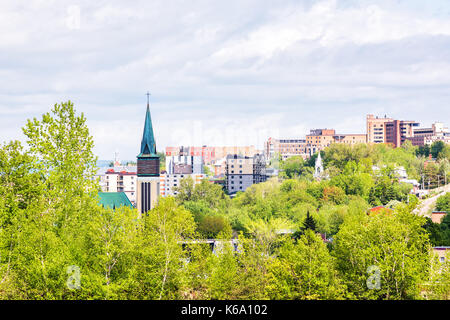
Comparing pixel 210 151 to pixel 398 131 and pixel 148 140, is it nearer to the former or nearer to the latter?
pixel 398 131

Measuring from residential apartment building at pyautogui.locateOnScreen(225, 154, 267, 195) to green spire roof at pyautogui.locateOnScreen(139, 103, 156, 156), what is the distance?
52.9ft

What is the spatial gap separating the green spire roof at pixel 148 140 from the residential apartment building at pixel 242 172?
1611 centimetres

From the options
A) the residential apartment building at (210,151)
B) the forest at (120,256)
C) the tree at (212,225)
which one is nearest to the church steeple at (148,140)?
the tree at (212,225)

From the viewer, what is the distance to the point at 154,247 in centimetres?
1109

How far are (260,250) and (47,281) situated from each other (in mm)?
5272

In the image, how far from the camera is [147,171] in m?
37.9

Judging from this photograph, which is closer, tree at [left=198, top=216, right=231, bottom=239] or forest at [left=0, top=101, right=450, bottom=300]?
forest at [left=0, top=101, right=450, bottom=300]

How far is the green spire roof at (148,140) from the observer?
37.9m

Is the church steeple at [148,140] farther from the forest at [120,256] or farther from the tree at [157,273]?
the tree at [157,273]

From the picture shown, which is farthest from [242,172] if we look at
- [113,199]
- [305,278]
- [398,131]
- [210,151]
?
[305,278]

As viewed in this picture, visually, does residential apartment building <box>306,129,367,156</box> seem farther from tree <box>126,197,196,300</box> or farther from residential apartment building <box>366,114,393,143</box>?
tree <box>126,197,196,300</box>

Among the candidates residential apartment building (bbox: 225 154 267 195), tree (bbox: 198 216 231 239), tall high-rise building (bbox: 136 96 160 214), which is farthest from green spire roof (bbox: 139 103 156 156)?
residential apartment building (bbox: 225 154 267 195)

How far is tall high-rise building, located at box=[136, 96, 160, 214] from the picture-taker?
37031mm
